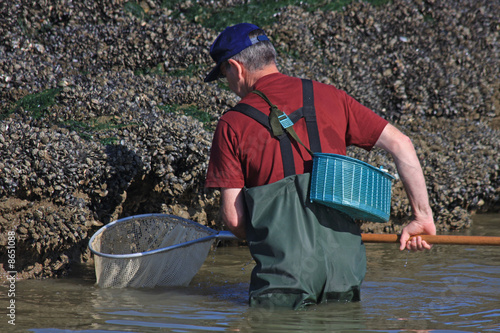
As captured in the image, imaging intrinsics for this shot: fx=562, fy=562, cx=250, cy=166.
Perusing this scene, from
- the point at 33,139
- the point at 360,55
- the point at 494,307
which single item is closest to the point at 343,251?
the point at 494,307

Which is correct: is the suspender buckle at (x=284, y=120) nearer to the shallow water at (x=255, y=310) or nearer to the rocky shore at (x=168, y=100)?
the shallow water at (x=255, y=310)

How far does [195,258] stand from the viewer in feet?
16.3

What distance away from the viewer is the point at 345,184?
3514 mm

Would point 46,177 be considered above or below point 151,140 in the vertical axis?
below

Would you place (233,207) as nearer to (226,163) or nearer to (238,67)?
(226,163)

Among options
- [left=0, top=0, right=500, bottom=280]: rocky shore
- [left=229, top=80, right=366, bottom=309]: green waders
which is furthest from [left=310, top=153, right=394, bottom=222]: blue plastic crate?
[left=0, top=0, right=500, bottom=280]: rocky shore

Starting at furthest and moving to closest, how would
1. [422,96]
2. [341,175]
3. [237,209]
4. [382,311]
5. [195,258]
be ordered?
[422,96]
[195,258]
[382,311]
[237,209]
[341,175]

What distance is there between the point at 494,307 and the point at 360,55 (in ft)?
20.1

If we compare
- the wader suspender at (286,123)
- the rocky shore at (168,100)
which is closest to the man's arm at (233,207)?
the wader suspender at (286,123)

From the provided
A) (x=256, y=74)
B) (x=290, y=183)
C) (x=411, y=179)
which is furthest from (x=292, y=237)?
(x=256, y=74)

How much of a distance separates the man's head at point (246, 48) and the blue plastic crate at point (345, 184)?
84 cm

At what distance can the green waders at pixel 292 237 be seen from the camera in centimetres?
357

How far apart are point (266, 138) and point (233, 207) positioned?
51cm

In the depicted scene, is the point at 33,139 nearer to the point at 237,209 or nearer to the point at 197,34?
the point at 237,209
